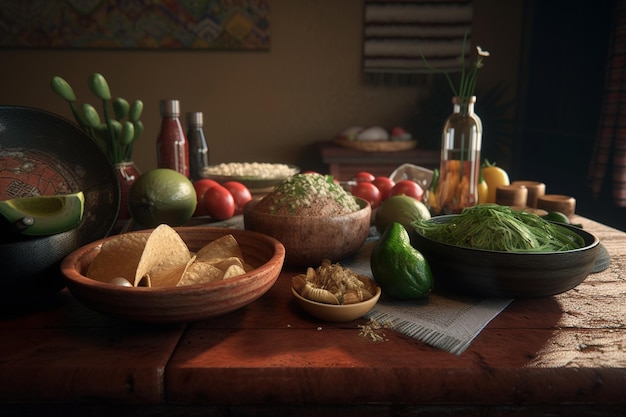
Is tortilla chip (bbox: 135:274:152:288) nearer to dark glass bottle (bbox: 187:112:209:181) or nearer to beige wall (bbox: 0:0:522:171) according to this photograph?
dark glass bottle (bbox: 187:112:209:181)

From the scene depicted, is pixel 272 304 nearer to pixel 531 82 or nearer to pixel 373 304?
pixel 373 304

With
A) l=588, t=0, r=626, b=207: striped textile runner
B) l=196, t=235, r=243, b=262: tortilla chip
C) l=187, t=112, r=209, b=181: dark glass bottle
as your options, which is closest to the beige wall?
l=588, t=0, r=626, b=207: striped textile runner

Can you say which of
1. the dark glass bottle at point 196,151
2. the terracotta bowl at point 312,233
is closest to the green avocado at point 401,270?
the terracotta bowl at point 312,233

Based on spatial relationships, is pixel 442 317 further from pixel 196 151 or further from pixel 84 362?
pixel 196 151

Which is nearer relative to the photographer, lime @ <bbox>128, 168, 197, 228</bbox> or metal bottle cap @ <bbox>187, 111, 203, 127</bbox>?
lime @ <bbox>128, 168, 197, 228</bbox>

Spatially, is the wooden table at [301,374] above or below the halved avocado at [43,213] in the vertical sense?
below

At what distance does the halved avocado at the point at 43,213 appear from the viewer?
74 centimetres

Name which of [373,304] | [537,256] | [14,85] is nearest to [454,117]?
[537,256]

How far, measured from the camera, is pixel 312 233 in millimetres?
998

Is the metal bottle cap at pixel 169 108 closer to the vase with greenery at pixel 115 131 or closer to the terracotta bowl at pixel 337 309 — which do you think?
the vase with greenery at pixel 115 131

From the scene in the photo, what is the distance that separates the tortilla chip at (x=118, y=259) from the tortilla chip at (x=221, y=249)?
4.0 inches

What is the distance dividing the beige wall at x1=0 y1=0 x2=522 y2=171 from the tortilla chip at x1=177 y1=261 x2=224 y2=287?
12.2 ft

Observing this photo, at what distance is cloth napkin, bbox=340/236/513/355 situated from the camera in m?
0.75

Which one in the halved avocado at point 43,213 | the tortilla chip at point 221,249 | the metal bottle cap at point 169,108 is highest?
the metal bottle cap at point 169,108
